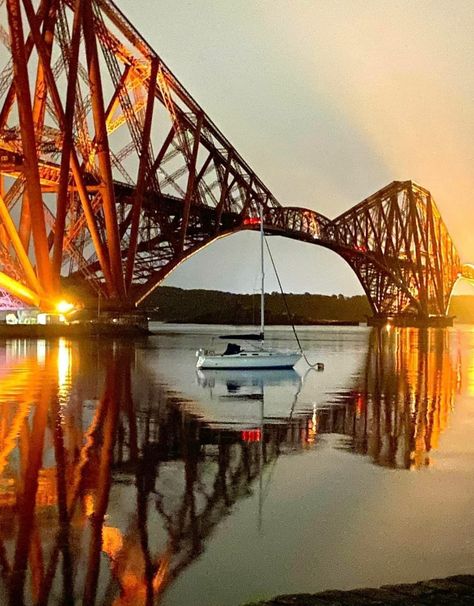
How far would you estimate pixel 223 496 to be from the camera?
26.8 ft

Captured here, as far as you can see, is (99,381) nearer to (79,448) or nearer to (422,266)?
(79,448)

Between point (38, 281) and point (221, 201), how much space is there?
110 feet

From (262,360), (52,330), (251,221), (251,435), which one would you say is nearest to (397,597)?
(251,435)

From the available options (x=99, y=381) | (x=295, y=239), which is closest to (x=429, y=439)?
(x=99, y=381)

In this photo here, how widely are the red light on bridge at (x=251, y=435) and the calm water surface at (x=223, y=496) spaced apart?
5cm

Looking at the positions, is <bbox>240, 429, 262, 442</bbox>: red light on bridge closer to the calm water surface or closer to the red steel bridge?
the calm water surface

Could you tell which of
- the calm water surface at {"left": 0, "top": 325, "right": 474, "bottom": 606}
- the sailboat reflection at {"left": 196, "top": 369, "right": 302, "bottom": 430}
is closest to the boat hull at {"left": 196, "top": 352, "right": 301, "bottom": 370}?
the sailboat reflection at {"left": 196, "top": 369, "right": 302, "bottom": 430}

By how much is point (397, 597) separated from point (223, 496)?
145 inches

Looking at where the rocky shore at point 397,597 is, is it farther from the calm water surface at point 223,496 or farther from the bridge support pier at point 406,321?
the bridge support pier at point 406,321

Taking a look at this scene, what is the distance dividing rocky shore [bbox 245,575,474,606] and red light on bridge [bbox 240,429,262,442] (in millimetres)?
7134

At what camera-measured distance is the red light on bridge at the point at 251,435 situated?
12047mm

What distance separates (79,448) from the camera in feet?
35.6

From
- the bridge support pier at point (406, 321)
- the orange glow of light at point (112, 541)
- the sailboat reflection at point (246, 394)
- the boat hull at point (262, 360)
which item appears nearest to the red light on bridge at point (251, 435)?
the sailboat reflection at point (246, 394)

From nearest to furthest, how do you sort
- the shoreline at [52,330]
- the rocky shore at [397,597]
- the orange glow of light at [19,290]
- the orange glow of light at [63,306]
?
the rocky shore at [397,597] → the orange glow of light at [19,290] → the orange glow of light at [63,306] → the shoreline at [52,330]
